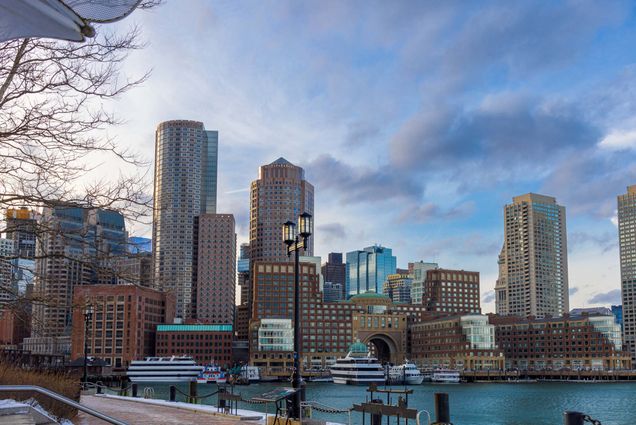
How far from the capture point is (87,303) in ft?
59.4

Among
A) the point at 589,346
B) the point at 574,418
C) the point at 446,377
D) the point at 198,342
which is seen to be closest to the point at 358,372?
the point at 446,377

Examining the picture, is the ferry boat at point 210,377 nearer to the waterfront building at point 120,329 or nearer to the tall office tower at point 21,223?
the waterfront building at point 120,329

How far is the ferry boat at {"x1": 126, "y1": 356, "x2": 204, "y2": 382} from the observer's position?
500 feet

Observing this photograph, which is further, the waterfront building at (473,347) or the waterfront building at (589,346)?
the waterfront building at (589,346)

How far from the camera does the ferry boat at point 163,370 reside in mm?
152250

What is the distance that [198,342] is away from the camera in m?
190

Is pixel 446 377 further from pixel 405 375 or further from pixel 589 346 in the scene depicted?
pixel 589 346

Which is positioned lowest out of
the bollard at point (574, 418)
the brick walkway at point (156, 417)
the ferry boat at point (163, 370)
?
the ferry boat at point (163, 370)

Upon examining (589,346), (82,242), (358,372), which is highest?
(82,242)

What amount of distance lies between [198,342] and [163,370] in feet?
121

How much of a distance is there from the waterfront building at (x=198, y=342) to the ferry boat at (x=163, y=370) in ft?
88.7

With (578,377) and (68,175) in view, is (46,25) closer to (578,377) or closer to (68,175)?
(68,175)

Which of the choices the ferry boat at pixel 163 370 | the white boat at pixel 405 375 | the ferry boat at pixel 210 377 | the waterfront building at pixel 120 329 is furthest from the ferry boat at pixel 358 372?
the waterfront building at pixel 120 329

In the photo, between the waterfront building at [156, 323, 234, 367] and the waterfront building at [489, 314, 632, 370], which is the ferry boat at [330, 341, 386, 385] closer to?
the waterfront building at [156, 323, 234, 367]
